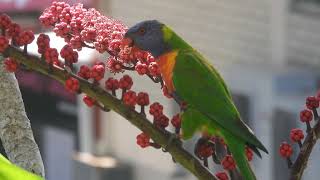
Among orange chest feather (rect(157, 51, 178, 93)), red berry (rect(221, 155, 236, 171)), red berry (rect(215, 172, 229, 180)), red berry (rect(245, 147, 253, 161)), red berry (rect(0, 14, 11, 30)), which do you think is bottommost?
red berry (rect(245, 147, 253, 161))

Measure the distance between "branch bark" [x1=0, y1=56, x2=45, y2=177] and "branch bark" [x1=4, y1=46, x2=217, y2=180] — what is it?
0.08 meters

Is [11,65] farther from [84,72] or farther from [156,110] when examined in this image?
[156,110]

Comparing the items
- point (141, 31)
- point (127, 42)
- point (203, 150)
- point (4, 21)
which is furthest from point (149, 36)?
point (4, 21)

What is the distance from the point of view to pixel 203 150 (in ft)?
5.32

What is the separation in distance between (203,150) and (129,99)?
0.21m

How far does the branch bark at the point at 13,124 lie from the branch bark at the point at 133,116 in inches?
3.2

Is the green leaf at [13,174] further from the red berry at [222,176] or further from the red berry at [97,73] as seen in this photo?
the red berry at [222,176]

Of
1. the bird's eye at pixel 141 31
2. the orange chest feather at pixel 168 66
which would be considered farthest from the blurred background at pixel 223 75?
the bird's eye at pixel 141 31

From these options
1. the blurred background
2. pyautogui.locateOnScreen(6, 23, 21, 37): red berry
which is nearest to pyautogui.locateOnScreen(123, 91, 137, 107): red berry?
pyautogui.locateOnScreen(6, 23, 21, 37): red berry

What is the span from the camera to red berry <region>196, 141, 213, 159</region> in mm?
1609

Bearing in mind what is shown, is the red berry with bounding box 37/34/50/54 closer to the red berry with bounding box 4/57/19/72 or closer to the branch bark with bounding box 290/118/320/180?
the red berry with bounding box 4/57/19/72

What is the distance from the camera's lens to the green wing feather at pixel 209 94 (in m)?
1.95

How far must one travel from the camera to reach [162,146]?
1445mm

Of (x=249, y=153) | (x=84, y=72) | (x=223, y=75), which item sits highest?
(x=84, y=72)
